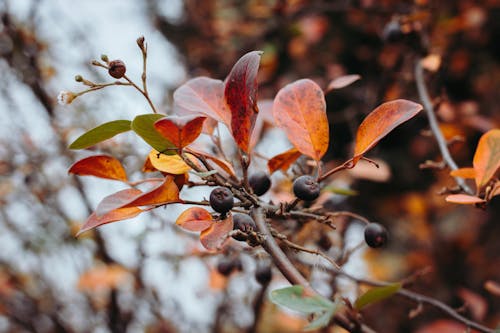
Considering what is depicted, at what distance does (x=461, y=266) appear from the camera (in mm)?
2133

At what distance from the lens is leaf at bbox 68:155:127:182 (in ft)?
1.89

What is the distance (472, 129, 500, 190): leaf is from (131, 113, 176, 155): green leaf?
0.40 m

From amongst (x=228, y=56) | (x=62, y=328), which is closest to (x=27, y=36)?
(x=228, y=56)

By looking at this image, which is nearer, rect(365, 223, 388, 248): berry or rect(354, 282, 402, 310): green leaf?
rect(354, 282, 402, 310): green leaf

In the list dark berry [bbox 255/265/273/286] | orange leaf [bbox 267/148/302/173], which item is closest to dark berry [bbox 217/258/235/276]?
dark berry [bbox 255/265/273/286]

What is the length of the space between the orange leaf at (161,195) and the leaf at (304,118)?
16 centimetres

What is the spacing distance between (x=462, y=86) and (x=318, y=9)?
91 cm

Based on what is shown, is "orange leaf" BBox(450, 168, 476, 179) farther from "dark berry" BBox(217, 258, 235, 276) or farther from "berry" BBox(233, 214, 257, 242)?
"dark berry" BBox(217, 258, 235, 276)

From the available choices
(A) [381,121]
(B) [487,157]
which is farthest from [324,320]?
(B) [487,157]

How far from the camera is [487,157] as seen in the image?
1.98 feet

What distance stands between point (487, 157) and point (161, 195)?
1.39ft

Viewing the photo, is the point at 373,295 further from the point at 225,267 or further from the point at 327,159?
the point at 327,159

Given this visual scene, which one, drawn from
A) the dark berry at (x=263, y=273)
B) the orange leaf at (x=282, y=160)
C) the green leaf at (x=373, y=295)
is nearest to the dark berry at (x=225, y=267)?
the dark berry at (x=263, y=273)

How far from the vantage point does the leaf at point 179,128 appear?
1.49ft
